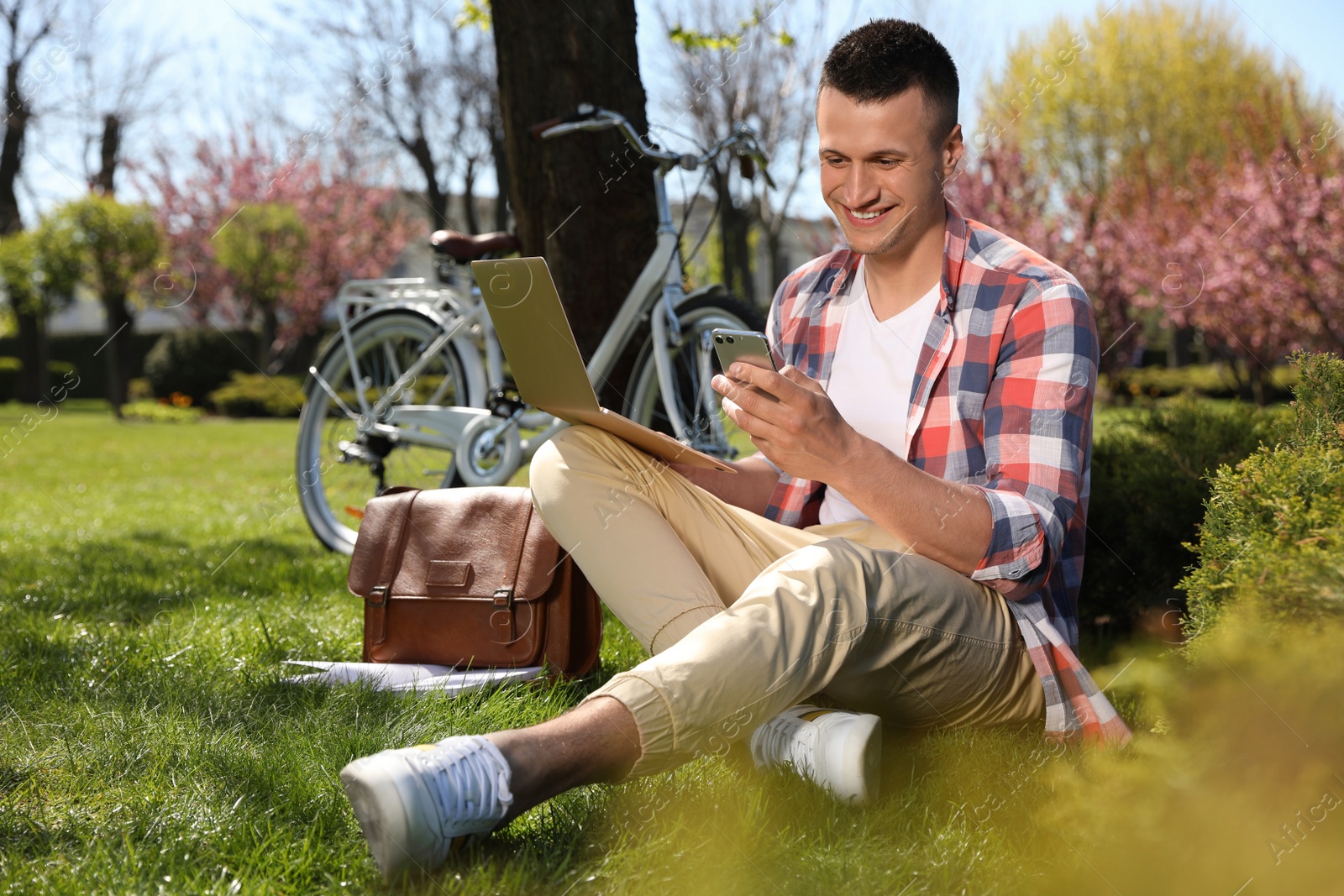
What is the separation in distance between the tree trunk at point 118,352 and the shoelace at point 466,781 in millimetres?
14969

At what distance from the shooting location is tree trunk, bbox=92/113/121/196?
71.2 ft

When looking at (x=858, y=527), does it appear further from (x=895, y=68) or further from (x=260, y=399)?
(x=260, y=399)

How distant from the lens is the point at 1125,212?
1641cm

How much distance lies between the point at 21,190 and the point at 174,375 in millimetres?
7692

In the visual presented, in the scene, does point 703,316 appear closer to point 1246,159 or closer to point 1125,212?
point 1246,159

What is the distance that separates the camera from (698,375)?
3.64 metres

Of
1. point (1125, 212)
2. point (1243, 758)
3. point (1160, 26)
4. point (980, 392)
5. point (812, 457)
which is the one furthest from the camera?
point (1160, 26)

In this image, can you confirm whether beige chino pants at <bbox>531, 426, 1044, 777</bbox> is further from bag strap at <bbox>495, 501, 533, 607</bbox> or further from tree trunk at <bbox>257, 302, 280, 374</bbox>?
tree trunk at <bbox>257, 302, 280, 374</bbox>

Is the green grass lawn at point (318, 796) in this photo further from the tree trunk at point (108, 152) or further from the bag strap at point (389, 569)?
the tree trunk at point (108, 152)

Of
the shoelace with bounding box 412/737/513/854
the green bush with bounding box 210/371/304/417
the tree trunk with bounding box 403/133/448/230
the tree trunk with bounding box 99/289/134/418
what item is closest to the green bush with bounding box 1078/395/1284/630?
the shoelace with bounding box 412/737/513/854

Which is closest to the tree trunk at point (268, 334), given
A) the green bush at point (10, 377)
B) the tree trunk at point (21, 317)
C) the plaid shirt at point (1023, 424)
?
the tree trunk at point (21, 317)

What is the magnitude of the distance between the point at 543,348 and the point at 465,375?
229 centimetres

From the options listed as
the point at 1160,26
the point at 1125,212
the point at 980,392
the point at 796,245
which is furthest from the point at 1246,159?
the point at 796,245

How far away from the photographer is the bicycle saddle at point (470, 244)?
13.1 feet
